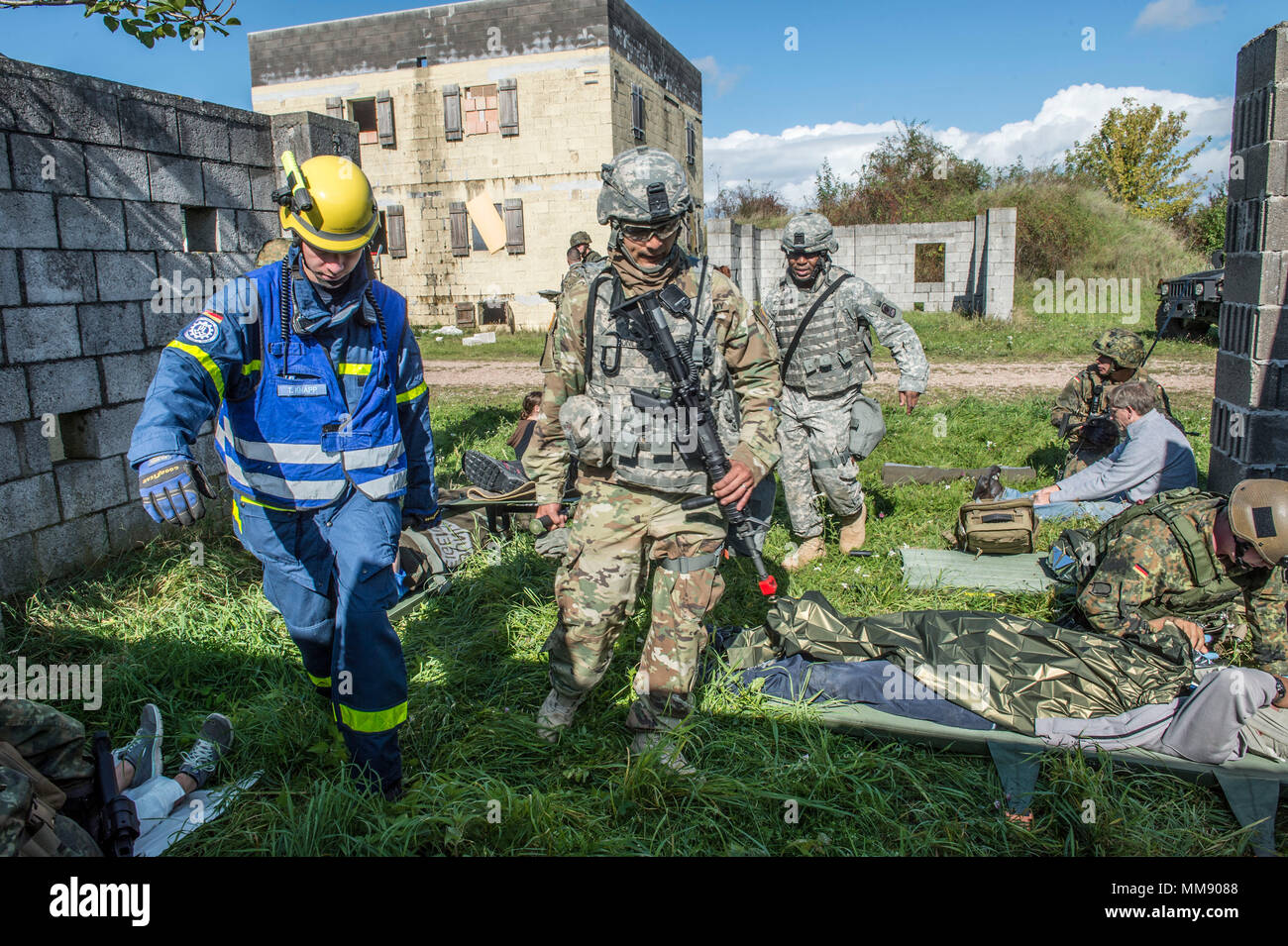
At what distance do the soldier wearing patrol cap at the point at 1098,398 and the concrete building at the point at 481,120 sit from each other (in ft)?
48.0

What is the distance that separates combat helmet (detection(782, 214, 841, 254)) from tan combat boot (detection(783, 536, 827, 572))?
1.66 metres

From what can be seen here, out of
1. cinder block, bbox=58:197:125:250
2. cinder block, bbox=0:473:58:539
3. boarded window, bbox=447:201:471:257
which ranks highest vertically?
boarded window, bbox=447:201:471:257

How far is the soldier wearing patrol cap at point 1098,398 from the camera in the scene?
538 cm

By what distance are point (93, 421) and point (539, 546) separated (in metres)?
2.50

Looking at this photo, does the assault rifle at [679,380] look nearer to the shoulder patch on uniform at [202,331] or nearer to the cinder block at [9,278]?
the shoulder patch on uniform at [202,331]

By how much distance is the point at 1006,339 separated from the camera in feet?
46.4

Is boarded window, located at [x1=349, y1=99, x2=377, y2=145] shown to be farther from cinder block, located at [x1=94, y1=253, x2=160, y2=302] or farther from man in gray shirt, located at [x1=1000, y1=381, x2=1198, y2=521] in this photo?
man in gray shirt, located at [x1=1000, y1=381, x2=1198, y2=521]

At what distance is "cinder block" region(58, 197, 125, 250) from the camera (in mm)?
4332

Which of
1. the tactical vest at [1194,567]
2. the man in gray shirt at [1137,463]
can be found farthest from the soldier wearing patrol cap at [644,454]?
the man in gray shirt at [1137,463]

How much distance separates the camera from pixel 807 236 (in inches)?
186

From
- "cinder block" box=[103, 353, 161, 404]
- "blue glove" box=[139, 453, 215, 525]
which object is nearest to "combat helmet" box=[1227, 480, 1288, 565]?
"blue glove" box=[139, 453, 215, 525]

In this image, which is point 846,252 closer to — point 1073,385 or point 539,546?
point 1073,385
